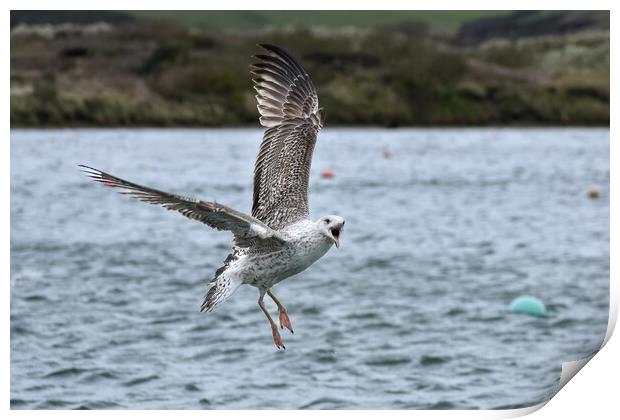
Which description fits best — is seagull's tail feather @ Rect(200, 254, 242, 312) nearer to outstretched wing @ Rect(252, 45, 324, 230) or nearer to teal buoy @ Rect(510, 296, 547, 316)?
outstretched wing @ Rect(252, 45, 324, 230)

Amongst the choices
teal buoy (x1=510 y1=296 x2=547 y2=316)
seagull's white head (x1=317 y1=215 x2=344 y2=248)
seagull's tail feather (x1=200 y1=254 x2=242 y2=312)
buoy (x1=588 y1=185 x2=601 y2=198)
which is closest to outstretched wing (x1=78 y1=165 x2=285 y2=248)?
seagull's tail feather (x1=200 y1=254 x2=242 y2=312)

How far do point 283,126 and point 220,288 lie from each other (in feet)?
5.99

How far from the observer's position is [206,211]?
19.2 feet

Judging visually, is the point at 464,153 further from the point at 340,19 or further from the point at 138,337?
the point at 138,337

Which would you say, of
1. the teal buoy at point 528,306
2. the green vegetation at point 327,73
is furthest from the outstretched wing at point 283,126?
the green vegetation at point 327,73

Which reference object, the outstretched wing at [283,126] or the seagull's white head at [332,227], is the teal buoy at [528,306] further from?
the seagull's white head at [332,227]

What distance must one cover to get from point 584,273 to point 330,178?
15.0 metres

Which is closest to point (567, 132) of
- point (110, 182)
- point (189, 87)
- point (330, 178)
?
point (189, 87)

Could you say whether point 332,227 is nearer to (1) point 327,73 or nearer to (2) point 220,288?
(2) point 220,288

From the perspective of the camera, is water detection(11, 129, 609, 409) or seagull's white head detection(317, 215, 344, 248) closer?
seagull's white head detection(317, 215, 344, 248)

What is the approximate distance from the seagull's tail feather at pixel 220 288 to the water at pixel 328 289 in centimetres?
1161

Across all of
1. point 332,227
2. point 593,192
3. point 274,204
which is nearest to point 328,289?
point 593,192

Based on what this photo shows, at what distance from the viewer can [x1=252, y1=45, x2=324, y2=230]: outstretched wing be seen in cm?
748
